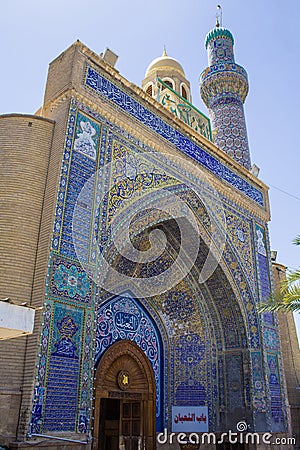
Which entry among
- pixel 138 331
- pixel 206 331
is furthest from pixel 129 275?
pixel 206 331

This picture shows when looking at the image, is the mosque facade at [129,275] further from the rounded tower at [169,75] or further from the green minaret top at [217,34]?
the green minaret top at [217,34]

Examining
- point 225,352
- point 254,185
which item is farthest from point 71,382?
point 254,185

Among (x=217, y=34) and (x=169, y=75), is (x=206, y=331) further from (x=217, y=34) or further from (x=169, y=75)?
(x=217, y=34)

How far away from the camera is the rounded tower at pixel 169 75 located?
12.5 m

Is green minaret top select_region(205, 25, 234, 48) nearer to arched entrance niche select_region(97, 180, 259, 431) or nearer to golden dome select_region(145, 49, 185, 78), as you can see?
golden dome select_region(145, 49, 185, 78)

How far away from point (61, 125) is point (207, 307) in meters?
4.87

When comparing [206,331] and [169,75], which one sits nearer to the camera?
[206,331]

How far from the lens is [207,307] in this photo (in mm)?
8914

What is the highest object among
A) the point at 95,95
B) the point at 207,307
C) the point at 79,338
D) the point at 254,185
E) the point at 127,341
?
the point at 254,185

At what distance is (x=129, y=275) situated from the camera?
26.1ft

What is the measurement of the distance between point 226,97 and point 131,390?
8.70m

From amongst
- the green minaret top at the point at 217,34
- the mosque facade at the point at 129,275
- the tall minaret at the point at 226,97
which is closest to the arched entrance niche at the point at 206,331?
the mosque facade at the point at 129,275

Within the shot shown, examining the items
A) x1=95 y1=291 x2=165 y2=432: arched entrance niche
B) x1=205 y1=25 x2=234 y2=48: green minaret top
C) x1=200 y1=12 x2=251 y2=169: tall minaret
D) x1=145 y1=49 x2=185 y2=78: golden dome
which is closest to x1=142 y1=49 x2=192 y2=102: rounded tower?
x1=145 y1=49 x2=185 y2=78: golden dome

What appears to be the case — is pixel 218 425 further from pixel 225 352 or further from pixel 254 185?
pixel 254 185
